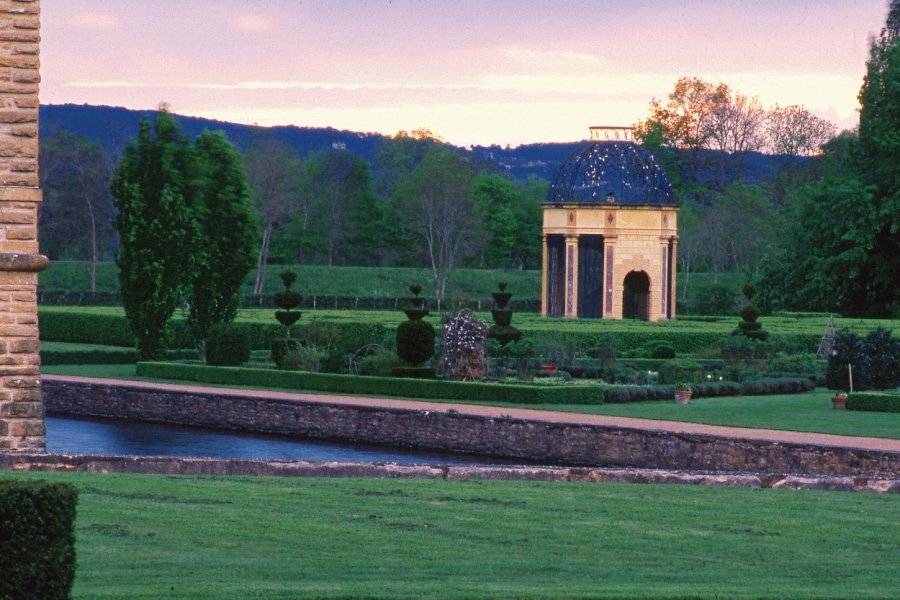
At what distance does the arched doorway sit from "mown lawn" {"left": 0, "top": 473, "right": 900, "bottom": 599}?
4056cm

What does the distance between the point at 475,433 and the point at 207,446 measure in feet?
16.4

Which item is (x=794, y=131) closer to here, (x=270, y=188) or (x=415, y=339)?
(x=270, y=188)

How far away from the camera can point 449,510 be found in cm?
1341

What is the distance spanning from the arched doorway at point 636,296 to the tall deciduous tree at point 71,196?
4235cm

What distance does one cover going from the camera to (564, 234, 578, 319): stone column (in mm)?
55594

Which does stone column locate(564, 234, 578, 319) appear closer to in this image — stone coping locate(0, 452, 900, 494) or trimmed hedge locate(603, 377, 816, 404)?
trimmed hedge locate(603, 377, 816, 404)

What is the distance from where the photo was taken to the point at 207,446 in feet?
92.2

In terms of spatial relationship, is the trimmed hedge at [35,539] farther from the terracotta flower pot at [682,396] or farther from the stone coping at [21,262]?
the terracotta flower pot at [682,396]

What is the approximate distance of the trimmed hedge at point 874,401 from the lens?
92.7ft

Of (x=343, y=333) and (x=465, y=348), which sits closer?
(x=465, y=348)

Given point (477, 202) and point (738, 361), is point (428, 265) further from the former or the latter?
point (738, 361)

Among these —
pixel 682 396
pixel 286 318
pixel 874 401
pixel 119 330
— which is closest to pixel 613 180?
pixel 119 330

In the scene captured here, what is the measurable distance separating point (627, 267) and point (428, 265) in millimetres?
41571

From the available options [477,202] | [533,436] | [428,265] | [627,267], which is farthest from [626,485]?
[428,265]
